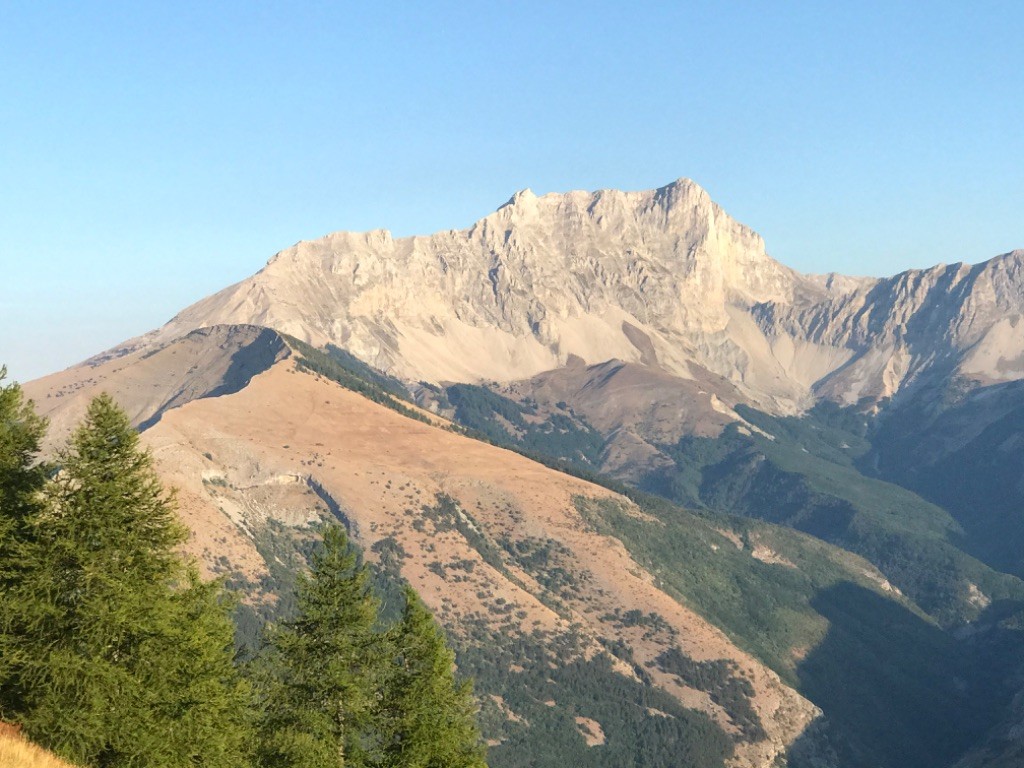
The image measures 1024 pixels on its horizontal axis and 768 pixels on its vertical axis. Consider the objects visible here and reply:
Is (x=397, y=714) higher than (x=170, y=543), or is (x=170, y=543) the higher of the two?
(x=170, y=543)

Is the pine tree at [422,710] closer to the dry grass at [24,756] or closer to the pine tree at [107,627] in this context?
the pine tree at [107,627]

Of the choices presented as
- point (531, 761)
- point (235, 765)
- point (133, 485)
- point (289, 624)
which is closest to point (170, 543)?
point (133, 485)

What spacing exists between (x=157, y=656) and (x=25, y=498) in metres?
6.36

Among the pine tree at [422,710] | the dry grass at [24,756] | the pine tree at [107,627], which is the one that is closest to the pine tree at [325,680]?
the pine tree at [422,710]

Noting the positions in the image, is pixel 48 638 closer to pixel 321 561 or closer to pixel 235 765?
pixel 235 765

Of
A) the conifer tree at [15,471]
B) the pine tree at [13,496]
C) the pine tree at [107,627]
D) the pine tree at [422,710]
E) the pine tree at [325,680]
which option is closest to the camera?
the pine tree at [107,627]

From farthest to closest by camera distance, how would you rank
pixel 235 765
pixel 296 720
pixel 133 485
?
pixel 296 720, pixel 235 765, pixel 133 485

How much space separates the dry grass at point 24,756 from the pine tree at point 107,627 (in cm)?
294

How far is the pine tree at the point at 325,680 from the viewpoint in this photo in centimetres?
4316

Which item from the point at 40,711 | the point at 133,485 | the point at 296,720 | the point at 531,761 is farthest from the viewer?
the point at 531,761

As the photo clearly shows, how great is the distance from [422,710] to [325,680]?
396 cm

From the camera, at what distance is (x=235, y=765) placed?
3894cm

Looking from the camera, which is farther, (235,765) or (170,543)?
(235,765)

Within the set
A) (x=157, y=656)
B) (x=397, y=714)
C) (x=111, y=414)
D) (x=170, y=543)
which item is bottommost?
(x=397, y=714)
